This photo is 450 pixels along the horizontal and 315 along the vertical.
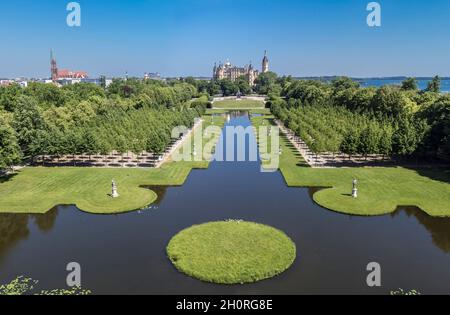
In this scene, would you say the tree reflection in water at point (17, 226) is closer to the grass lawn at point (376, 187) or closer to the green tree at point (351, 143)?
the grass lawn at point (376, 187)

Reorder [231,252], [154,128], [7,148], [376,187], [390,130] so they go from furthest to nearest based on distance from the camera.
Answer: [154,128]
[390,130]
[7,148]
[376,187]
[231,252]

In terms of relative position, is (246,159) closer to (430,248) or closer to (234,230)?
(234,230)

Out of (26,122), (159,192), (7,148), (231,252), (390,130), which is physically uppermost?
(26,122)

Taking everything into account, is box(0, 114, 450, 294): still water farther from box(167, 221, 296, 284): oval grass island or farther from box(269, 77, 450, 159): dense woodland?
box(269, 77, 450, 159): dense woodland

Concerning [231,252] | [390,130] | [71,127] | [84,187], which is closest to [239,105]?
[71,127]

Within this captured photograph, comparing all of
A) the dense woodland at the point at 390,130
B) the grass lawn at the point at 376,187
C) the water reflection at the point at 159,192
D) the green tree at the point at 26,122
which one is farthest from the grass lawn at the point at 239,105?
the water reflection at the point at 159,192

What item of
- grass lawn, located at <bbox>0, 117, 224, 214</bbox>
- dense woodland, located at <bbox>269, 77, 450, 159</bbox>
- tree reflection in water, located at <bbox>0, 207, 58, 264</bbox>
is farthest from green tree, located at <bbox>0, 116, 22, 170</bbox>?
dense woodland, located at <bbox>269, 77, 450, 159</bbox>

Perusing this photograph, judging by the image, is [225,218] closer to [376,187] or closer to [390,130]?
[376,187]
